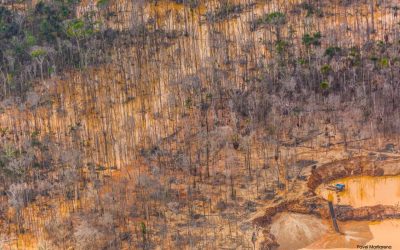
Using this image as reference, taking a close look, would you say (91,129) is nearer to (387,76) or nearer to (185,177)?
(185,177)

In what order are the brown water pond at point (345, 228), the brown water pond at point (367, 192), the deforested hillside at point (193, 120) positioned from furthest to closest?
the brown water pond at point (367, 192), the deforested hillside at point (193, 120), the brown water pond at point (345, 228)

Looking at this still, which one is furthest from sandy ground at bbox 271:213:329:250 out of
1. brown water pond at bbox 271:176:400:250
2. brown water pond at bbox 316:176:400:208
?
brown water pond at bbox 316:176:400:208

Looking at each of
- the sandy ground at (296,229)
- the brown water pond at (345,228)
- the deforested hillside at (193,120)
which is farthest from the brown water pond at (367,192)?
the sandy ground at (296,229)

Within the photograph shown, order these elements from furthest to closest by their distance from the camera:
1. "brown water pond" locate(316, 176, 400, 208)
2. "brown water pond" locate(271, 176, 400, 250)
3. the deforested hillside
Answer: "brown water pond" locate(316, 176, 400, 208)
the deforested hillside
"brown water pond" locate(271, 176, 400, 250)

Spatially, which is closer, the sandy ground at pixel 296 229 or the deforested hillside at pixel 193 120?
the sandy ground at pixel 296 229

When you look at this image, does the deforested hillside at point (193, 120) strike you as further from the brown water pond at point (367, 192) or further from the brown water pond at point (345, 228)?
the brown water pond at point (367, 192)

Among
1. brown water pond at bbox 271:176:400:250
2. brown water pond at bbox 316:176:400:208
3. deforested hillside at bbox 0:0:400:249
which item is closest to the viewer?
brown water pond at bbox 271:176:400:250

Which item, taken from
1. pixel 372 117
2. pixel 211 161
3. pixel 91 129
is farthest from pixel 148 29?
pixel 372 117

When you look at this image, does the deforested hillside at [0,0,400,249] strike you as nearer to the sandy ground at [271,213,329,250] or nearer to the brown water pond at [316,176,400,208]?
the sandy ground at [271,213,329,250]

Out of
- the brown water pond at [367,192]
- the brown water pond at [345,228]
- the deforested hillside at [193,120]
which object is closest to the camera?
the brown water pond at [345,228]

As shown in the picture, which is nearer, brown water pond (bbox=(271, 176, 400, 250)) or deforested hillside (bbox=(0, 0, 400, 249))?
brown water pond (bbox=(271, 176, 400, 250))
